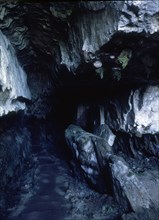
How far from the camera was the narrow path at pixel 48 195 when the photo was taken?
6.20m

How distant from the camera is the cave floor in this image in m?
6.05

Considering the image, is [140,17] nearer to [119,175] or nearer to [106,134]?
[119,175]

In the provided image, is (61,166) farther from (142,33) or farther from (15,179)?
(142,33)

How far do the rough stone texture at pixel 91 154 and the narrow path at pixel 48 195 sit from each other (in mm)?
1052

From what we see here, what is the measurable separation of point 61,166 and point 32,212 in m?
3.69

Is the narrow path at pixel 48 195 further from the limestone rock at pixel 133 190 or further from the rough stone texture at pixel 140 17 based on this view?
the rough stone texture at pixel 140 17

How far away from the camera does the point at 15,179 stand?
25.5 ft

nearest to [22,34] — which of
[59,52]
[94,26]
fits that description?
[59,52]

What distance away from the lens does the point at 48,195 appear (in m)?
7.40

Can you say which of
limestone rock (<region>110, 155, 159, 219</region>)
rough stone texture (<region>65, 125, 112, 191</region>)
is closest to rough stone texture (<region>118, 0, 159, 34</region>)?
limestone rock (<region>110, 155, 159, 219</region>)

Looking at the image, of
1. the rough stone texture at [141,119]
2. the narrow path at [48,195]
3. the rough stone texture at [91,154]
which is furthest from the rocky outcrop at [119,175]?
the narrow path at [48,195]

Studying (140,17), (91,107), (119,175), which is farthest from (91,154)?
(140,17)

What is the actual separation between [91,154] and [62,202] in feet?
5.26

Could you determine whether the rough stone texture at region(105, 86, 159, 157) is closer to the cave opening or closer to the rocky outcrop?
the cave opening
